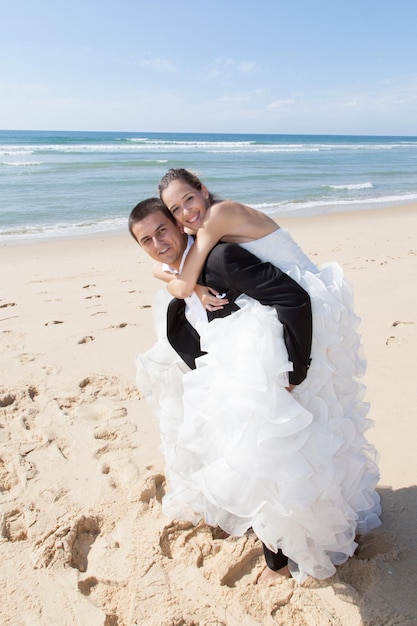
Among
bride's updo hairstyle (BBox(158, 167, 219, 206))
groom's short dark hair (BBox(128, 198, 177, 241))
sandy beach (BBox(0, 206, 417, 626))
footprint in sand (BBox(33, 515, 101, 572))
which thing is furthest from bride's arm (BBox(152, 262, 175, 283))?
footprint in sand (BBox(33, 515, 101, 572))

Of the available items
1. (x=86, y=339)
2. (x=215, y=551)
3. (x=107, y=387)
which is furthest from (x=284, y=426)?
(x=86, y=339)

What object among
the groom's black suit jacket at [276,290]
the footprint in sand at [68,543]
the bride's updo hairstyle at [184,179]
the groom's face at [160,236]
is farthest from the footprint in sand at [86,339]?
the groom's black suit jacket at [276,290]

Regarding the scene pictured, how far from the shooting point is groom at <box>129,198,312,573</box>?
6.94ft

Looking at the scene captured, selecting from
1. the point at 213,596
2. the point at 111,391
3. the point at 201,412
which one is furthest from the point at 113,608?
the point at 111,391

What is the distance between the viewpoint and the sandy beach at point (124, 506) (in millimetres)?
2266

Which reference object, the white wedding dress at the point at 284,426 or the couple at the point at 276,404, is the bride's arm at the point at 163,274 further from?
the white wedding dress at the point at 284,426

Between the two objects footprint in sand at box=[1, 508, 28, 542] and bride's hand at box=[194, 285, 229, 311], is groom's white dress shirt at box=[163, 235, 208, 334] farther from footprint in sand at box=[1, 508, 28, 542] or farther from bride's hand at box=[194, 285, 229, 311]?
footprint in sand at box=[1, 508, 28, 542]

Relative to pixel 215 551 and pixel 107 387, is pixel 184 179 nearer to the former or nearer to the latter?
pixel 215 551

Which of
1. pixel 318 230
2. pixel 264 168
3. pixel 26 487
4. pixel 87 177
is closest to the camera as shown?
pixel 26 487

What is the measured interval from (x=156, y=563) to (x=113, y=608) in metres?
0.29

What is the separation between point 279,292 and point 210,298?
0.33 meters

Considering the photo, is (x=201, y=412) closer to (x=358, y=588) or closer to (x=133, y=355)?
(x=358, y=588)

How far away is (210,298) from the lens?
229 centimetres

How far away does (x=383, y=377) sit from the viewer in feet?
13.4
